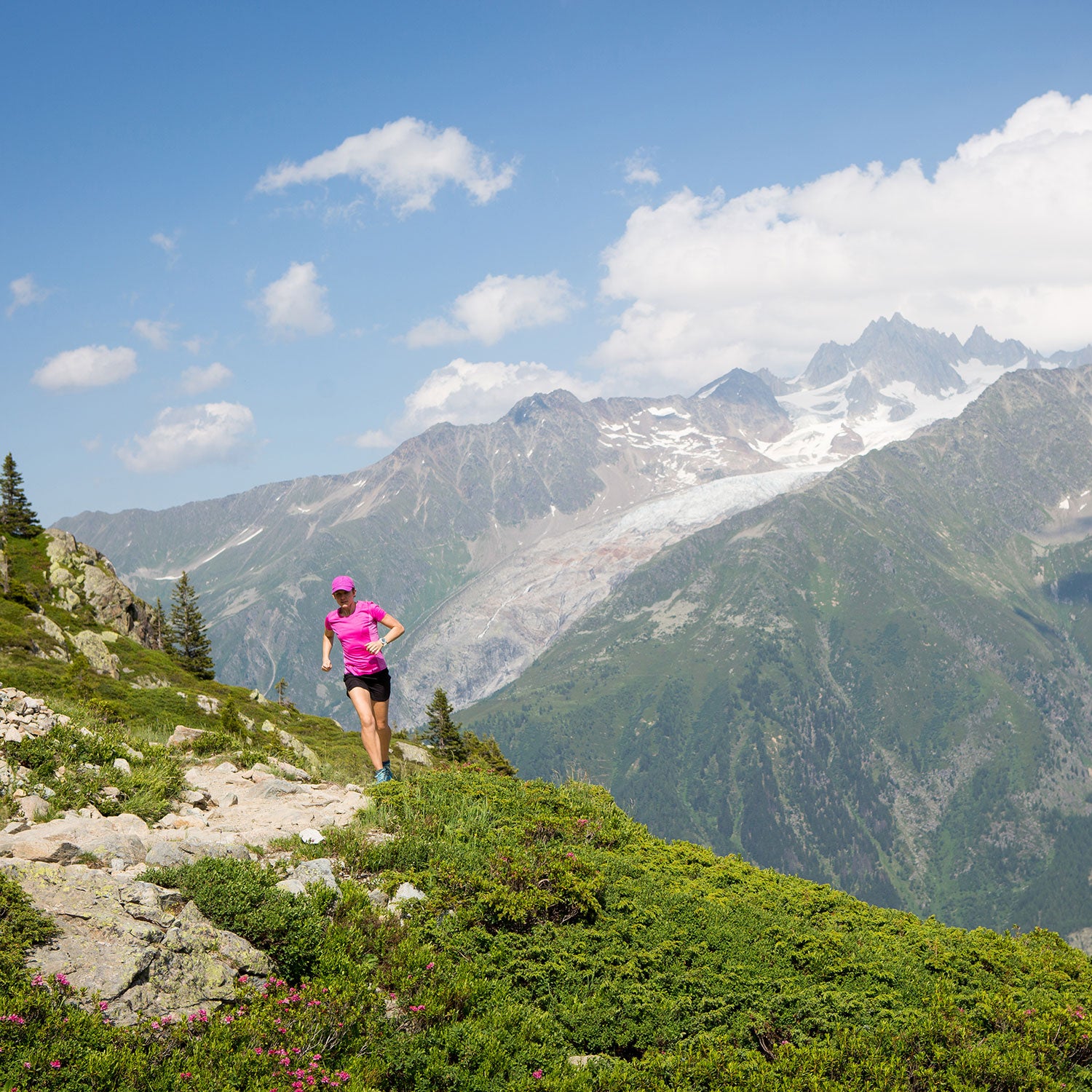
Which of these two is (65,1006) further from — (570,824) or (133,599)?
(133,599)

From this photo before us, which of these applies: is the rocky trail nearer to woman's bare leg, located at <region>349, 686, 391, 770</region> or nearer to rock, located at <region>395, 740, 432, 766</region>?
woman's bare leg, located at <region>349, 686, 391, 770</region>

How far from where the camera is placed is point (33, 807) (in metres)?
11.3

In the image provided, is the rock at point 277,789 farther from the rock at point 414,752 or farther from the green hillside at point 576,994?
the rock at point 414,752

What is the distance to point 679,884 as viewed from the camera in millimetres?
12703

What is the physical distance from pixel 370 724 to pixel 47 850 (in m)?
7.30

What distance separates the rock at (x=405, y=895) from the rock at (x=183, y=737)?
10153mm

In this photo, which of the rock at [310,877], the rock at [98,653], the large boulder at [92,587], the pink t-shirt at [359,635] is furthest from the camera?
the large boulder at [92,587]

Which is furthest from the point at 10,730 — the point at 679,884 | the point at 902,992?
the point at 902,992

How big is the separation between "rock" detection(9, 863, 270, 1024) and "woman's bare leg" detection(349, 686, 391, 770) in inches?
273

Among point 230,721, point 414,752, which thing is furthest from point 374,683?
point 414,752

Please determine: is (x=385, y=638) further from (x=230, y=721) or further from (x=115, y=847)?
(x=230, y=721)

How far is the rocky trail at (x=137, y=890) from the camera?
306 inches

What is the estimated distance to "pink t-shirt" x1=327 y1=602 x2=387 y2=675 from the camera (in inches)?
628

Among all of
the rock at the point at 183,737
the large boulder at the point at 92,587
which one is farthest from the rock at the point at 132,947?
the large boulder at the point at 92,587
